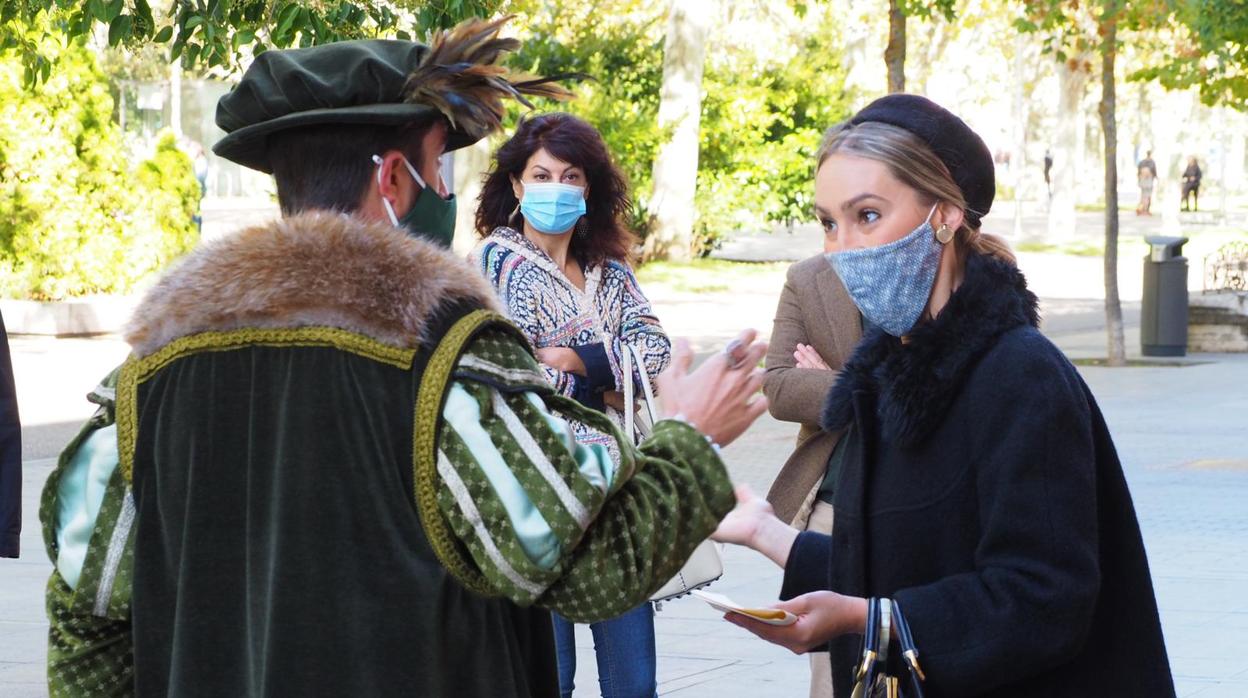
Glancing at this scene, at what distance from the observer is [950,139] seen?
2.66 m

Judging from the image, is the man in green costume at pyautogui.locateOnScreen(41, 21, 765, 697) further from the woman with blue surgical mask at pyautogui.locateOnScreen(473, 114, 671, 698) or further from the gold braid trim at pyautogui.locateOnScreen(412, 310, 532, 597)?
the woman with blue surgical mask at pyautogui.locateOnScreen(473, 114, 671, 698)

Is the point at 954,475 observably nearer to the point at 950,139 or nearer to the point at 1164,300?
the point at 950,139

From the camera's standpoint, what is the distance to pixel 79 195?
19375 millimetres

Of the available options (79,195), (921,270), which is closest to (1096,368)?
(79,195)

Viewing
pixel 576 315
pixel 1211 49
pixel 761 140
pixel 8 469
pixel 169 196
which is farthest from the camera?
pixel 761 140

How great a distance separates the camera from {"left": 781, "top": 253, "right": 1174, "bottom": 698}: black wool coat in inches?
92.7

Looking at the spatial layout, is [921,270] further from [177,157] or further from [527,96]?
[177,157]

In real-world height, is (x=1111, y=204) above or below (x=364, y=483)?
above

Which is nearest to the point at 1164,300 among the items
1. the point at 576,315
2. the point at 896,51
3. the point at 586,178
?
the point at 896,51

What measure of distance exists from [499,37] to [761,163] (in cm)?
2555

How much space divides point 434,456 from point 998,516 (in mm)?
792

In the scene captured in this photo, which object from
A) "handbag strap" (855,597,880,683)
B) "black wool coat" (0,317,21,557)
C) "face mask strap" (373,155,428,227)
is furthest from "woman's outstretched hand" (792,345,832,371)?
"face mask strap" (373,155,428,227)

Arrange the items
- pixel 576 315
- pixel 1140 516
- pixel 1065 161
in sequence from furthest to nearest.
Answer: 1. pixel 1065 161
2. pixel 1140 516
3. pixel 576 315

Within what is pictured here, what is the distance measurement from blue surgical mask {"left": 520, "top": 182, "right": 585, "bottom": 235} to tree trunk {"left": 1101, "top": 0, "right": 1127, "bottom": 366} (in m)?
12.2
